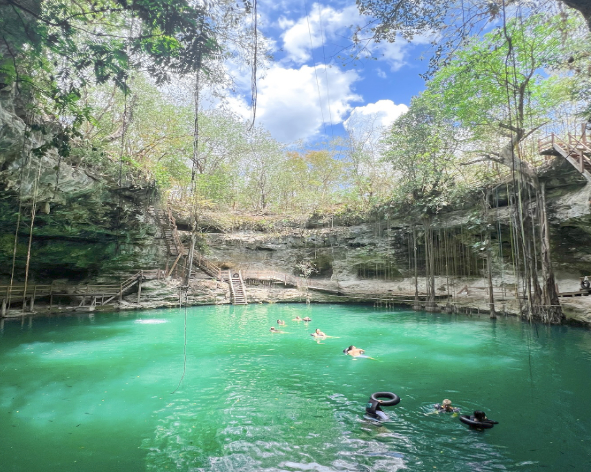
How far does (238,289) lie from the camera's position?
19.2 metres

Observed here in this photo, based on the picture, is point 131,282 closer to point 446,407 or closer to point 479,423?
point 446,407

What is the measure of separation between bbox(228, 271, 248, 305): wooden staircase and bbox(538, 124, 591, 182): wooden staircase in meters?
14.8

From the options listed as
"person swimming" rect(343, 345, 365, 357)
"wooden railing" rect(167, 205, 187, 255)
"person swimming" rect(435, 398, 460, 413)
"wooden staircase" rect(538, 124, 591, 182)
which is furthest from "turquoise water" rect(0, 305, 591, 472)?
"wooden railing" rect(167, 205, 187, 255)

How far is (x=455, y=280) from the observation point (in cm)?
1727

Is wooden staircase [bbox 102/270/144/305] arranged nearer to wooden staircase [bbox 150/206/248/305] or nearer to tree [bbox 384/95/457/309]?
wooden staircase [bbox 150/206/248/305]

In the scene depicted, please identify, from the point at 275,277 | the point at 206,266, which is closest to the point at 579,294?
the point at 275,277

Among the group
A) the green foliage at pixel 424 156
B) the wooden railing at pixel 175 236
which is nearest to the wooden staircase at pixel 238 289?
the wooden railing at pixel 175 236

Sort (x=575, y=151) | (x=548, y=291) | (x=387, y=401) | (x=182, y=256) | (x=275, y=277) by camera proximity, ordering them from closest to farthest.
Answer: (x=387, y=401) < (x=575, y=151) < (x=548, y=291) < (x=182, y=256) < (x=275, y=277)

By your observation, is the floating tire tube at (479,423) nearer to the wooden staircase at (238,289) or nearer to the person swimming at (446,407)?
the person swimming at (446,407)

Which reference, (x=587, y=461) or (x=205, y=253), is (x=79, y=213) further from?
(x=587, y=461)

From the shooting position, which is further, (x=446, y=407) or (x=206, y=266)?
(x=206, y=266)

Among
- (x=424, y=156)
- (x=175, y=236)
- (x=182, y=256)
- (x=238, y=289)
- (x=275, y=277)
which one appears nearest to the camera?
(x=424, y=156)

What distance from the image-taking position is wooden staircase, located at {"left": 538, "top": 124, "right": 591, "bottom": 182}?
10.2 m

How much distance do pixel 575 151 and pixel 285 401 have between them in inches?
468
